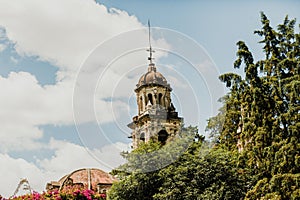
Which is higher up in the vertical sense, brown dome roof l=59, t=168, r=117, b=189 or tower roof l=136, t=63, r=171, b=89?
tower roof l=136, t=63, r=171, b=89

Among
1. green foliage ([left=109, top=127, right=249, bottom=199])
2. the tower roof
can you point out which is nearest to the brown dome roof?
green foliage ([left=109, top=127, right=249, bottom=199])

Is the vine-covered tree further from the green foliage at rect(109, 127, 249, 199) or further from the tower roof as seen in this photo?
the tower roof

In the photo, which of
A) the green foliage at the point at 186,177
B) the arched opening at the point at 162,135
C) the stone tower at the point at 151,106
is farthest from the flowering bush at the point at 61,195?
the stone tower at the point at 151,106

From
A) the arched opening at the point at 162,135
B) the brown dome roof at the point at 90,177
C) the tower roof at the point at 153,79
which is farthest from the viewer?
the tower roof at the point at 153,79

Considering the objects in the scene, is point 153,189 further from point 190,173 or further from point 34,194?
point 34,194

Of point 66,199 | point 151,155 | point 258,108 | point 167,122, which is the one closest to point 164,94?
point 167,122

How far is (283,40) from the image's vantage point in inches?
680

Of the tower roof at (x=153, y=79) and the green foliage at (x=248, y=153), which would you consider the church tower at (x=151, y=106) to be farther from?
the green foliage at (x=248, y=153)

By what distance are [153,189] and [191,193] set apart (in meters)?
1.84

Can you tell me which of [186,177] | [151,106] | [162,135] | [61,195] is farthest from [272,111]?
[151,106]

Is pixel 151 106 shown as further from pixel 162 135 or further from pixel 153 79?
pixel 162 135

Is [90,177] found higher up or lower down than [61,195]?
higher up

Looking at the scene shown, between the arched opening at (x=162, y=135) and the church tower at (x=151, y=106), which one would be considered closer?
the arched opening at (x=162, y=135)

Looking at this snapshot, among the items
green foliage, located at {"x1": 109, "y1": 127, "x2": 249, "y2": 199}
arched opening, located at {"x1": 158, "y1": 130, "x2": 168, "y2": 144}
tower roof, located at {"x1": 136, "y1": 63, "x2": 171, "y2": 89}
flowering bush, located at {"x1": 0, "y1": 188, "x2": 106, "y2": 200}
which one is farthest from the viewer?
tower roof, located at {"x1": 136, "y1": 63, "x2": 171, "y2": 89}
